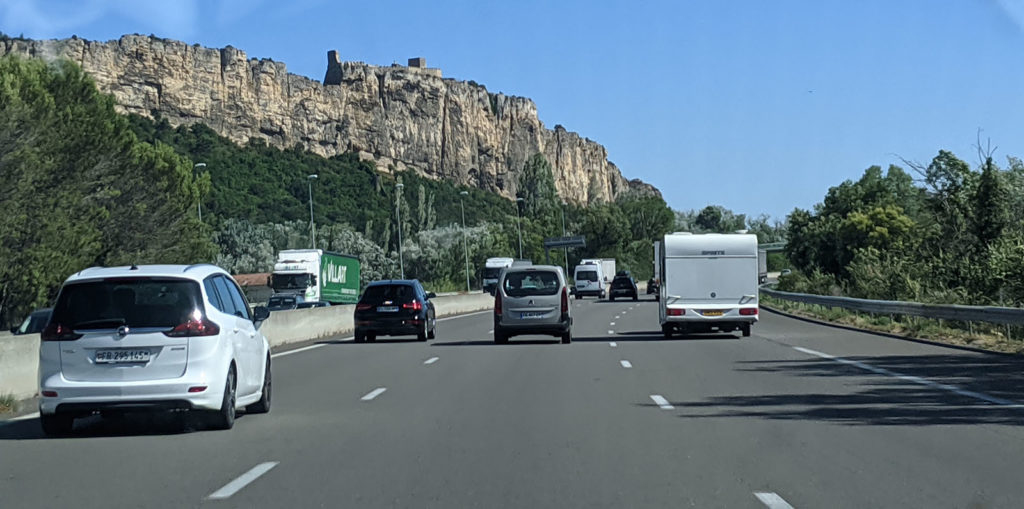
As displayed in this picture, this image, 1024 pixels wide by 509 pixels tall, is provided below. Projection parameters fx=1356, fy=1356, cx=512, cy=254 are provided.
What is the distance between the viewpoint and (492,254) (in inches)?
5300

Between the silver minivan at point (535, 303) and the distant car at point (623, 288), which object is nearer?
the silver minivan at point (535, 303)

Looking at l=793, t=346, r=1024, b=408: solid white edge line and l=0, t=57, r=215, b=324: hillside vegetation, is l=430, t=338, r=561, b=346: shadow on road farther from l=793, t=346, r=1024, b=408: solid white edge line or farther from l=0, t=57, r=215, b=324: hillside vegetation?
l=0, t=57, r=215, b=324: hillside vegetation

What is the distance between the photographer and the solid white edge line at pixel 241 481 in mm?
9219

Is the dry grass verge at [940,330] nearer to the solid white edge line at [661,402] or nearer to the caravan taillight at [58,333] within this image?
the solid white edge line at [661,402]

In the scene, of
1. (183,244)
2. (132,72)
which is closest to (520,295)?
(183,244)

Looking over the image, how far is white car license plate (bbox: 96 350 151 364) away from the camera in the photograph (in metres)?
12.9

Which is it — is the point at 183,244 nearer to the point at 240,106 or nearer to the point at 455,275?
the point at 455,275

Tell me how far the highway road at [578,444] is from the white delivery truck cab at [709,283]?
9904 millimetres

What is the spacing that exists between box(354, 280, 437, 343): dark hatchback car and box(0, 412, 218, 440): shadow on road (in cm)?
1737

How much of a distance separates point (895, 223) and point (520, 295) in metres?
66.6

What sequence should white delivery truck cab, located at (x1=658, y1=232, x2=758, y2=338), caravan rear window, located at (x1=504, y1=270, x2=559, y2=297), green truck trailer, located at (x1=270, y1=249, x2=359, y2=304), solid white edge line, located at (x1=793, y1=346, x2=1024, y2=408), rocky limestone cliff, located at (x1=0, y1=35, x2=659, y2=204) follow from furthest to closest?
1. rocky limestone cliff, located at (x1=0, y1=35, x2=659, y2=204)
2. green truck trailer, located at (x1=270, y1=249, x2=359, y2=304)
3. white delivery truck cab, located at (x1=658, y1=232, x2=758, y2=338)
4. caravan rear window, located at (x1=504, y1=270, x2=559, y2=297)
5. solid white edge line, located at (x1=793, y1=346, x2=1024, y2=408)

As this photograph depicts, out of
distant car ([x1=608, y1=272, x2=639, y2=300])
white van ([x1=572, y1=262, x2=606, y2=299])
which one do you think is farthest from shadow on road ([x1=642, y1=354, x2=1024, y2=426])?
white van ([x1=572, y1=262, x2=606, y2=299])

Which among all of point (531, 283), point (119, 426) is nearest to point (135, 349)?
point (119, 426)

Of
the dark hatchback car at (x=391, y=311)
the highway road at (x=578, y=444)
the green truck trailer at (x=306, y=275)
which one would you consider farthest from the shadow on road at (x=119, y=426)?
the green truck trailer at (x=306, y=275)
